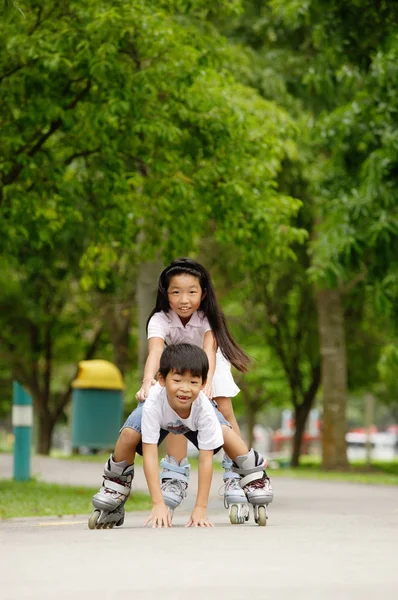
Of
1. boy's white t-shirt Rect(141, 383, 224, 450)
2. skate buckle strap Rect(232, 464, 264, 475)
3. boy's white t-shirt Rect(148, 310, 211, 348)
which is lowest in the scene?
skate buckle strap Rect(232, 464, 264, 475)

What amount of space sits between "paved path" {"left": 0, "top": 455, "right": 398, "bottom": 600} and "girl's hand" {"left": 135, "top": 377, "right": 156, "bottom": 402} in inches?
30.3

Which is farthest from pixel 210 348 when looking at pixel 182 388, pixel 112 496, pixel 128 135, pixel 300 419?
pixel 300 419

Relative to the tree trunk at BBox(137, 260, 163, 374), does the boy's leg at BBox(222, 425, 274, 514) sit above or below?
below

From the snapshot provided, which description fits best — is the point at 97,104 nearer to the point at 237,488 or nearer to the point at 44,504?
the point at 44,504

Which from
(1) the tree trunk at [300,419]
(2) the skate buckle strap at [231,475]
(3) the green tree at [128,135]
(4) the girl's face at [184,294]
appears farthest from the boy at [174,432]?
(1) the tree trunk at [300,419]

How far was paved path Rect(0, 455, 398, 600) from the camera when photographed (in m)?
4.17

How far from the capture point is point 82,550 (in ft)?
17.6

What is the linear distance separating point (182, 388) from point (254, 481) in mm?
883

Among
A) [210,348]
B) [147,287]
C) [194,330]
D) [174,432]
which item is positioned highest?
[147,287]

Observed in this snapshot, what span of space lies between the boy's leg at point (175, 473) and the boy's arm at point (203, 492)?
0.36 meters

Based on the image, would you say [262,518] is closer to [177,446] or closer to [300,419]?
Result: [177,446]

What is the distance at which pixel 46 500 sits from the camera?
11.6m

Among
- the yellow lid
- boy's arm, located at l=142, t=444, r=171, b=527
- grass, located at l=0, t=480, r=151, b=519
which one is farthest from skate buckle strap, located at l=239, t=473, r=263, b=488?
the yellow lid

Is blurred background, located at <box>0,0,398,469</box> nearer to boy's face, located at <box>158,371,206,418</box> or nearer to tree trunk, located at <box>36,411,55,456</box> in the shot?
boy's face, located at <box>158,371,206,418</box>
